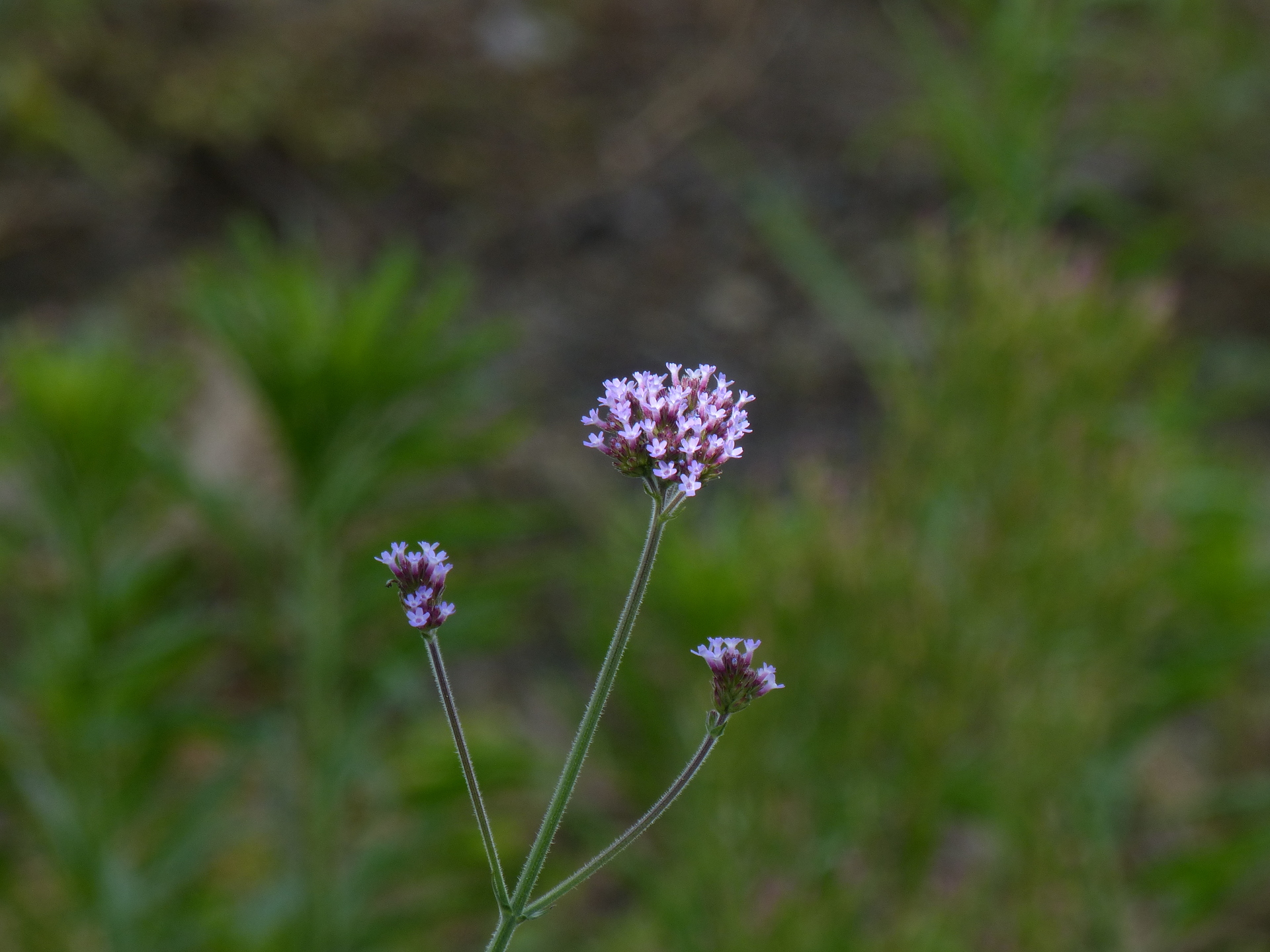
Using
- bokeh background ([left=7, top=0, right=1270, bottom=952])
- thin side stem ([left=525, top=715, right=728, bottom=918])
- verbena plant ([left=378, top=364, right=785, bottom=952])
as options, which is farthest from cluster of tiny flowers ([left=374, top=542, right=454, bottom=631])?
bokeh background ([left=7, top=0, right=1270, bottom=952])

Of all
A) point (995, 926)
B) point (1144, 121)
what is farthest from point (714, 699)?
point (1144, 121)

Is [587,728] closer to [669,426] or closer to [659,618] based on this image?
[669,426]

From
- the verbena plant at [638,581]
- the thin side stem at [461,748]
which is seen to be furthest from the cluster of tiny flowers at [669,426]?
the thin side stem at [461,748]

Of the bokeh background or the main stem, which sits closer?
the main stem

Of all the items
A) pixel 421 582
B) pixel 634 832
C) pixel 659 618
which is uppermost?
pixel 659 618

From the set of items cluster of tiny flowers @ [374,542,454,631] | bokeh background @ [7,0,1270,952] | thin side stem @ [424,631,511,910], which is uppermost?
bokeh background @ [7,0,1270,952]

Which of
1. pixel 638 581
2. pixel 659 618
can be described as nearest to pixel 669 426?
pixel 638 581

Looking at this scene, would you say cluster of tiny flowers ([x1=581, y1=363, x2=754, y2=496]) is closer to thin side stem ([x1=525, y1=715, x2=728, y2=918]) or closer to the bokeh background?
thin side stem ([x1=525, y1=715, x2=728, y2=918])
